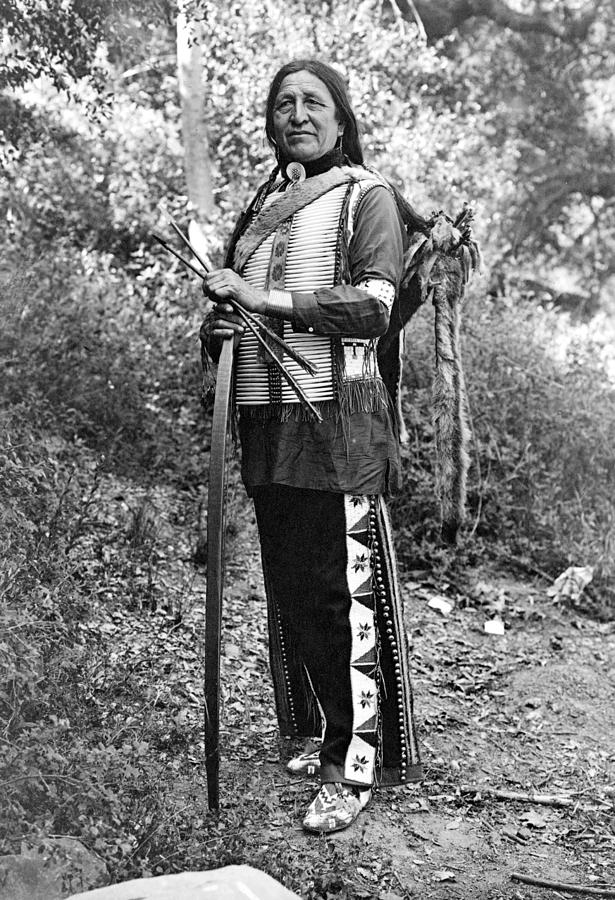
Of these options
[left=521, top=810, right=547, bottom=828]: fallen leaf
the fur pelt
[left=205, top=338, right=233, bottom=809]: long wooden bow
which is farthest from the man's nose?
[left=521, top=810, right=547, bottom=828]: fallen leaf

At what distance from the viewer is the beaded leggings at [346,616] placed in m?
3.37

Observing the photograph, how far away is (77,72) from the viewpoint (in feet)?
16.4

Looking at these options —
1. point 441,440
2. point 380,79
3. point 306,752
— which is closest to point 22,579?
point 306,752

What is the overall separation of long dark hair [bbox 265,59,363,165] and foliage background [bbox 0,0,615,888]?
1.60 meters

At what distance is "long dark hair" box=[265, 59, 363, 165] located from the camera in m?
3.38

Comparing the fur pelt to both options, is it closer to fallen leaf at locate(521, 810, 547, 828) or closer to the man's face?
the man's face

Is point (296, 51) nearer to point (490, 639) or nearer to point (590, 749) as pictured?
point (490, 639)

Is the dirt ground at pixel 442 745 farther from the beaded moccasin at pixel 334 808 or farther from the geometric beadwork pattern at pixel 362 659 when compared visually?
the geometric beadwork pattern at pixel 362 659

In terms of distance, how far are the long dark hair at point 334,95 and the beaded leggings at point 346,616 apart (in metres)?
1.16

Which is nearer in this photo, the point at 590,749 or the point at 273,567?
the point at 273,567

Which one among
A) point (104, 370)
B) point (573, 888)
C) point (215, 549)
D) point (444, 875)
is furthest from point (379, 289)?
point (104, 370)

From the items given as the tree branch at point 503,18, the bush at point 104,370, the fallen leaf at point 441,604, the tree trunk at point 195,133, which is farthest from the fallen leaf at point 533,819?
the tree branch at point 503,18

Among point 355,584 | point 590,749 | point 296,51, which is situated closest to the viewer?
point 355,584

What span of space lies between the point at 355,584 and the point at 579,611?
10.3 feet
